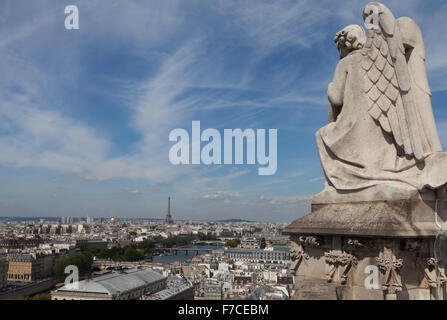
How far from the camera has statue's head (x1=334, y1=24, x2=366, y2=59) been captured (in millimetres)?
4422

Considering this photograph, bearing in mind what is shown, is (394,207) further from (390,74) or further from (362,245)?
(390,74)

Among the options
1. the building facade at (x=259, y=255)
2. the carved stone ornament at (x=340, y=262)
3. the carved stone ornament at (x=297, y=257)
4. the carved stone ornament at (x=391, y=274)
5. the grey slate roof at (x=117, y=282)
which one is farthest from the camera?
the building facade at (x=259, y=255)

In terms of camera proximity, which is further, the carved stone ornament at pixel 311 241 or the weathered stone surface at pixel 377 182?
the carved stone ornament at pixel 311 241

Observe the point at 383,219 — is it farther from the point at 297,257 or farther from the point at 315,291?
the point at 297,257

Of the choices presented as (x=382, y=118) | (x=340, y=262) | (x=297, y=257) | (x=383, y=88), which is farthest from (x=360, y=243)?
(x=383, y=88)

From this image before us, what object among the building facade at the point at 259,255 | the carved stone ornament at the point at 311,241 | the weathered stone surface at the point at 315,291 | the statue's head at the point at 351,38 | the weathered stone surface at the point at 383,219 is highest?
the statue's head at the point at 351,38

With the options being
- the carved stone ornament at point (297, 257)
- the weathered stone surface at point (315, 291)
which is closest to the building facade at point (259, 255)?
the carved stone ornament at point (297, 257)

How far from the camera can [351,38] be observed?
175 inches

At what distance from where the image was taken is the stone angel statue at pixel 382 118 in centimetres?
393

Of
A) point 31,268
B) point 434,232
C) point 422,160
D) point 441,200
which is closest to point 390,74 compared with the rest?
point 422,160

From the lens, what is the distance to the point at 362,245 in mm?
3617

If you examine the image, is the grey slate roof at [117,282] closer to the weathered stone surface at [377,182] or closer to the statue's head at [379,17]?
the weathered stone surface at [377,182]

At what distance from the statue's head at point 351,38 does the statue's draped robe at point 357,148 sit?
111 millimetres

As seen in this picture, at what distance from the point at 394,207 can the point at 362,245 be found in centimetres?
48
